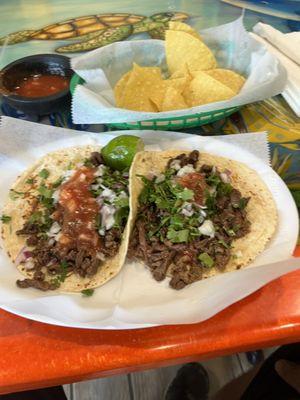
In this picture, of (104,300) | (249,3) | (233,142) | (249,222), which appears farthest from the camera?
(249,3)

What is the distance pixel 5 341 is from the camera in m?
1.22

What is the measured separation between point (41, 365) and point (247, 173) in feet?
3.53

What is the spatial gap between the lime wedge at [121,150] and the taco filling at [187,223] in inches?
5.1

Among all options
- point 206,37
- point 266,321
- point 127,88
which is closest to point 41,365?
point 266,321

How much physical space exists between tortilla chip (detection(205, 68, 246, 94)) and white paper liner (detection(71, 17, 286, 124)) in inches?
1.5

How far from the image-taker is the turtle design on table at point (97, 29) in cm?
270

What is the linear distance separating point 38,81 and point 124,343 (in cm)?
151

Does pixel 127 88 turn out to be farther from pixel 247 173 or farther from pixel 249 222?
pixel 249 222

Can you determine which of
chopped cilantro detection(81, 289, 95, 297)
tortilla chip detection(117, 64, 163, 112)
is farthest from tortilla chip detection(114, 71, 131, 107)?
chopped cilantro detection(81, 289, 95, 297)

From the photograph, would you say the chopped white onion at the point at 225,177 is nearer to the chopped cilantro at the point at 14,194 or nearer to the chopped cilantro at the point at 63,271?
the chopped cilantro at the point at 63,271

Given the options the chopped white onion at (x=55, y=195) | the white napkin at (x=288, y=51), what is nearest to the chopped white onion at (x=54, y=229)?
the chopped white onion at (x=55, y=195)

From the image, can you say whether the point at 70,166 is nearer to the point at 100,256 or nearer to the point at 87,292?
the point at 100,256

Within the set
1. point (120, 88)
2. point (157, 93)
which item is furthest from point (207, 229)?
point (120, 88)

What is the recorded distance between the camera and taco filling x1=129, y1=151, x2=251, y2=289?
142cm
